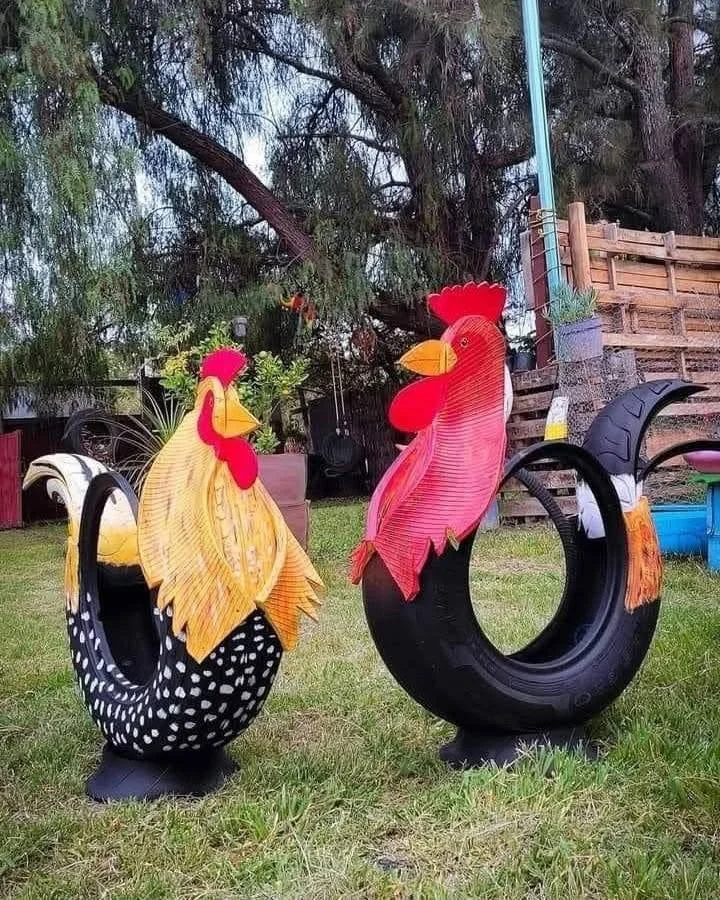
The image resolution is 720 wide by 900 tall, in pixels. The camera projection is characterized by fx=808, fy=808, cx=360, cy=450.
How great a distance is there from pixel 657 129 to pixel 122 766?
7718 mm

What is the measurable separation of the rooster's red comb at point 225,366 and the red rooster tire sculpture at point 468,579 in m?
0.37

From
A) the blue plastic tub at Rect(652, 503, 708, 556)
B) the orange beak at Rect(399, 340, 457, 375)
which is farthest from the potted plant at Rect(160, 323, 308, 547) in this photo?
the orange beak at Rect(399, 340, 457, 375)

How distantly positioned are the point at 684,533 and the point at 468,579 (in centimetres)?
301

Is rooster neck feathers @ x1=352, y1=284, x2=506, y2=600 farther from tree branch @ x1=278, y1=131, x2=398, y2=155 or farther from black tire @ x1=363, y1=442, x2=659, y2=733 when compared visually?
tree branch @ x1=278, y1=131, x2=398, y2=155

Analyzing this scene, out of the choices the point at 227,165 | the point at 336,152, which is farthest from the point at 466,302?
the point at 227,165

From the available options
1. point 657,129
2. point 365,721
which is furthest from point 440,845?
point 657,129

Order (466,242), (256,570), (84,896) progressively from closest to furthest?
(84,896), (256,570), (466,242)

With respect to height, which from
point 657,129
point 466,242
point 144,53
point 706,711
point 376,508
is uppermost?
point 144,53

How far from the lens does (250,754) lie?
1.94 metres

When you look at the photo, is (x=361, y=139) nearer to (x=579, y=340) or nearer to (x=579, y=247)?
(x=579, y=247)

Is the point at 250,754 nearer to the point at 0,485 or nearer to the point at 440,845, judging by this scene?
the point at 440,845

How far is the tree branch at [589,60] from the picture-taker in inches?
291

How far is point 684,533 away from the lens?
14.1 feet

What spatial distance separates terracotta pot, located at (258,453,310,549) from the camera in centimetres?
475
